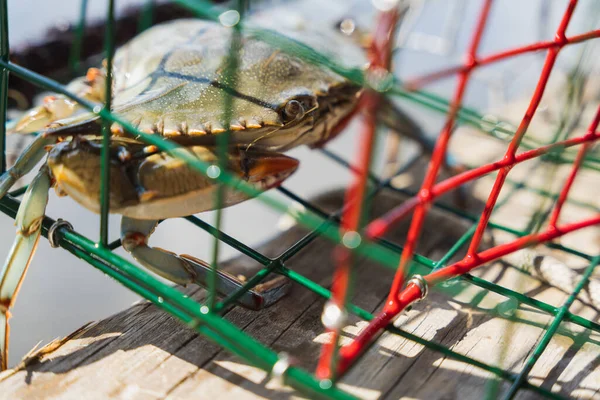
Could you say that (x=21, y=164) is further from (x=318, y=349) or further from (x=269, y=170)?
(x=318, y=349)

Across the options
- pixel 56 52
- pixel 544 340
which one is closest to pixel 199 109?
pixel 544 340

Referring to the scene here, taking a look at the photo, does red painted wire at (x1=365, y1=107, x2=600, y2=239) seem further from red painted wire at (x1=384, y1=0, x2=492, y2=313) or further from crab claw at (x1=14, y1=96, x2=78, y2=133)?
crab claw at (x1=14, y1=96, x2=78, y2=133)

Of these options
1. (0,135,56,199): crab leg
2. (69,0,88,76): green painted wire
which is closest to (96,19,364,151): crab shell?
(0,135,56,199): crab leg

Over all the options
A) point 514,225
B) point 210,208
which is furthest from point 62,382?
point 514,225

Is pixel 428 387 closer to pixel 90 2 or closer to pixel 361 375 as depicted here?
pixel 361 375

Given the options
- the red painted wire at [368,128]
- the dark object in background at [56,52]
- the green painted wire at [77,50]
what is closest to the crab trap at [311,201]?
the red painted wire at [368,128]
